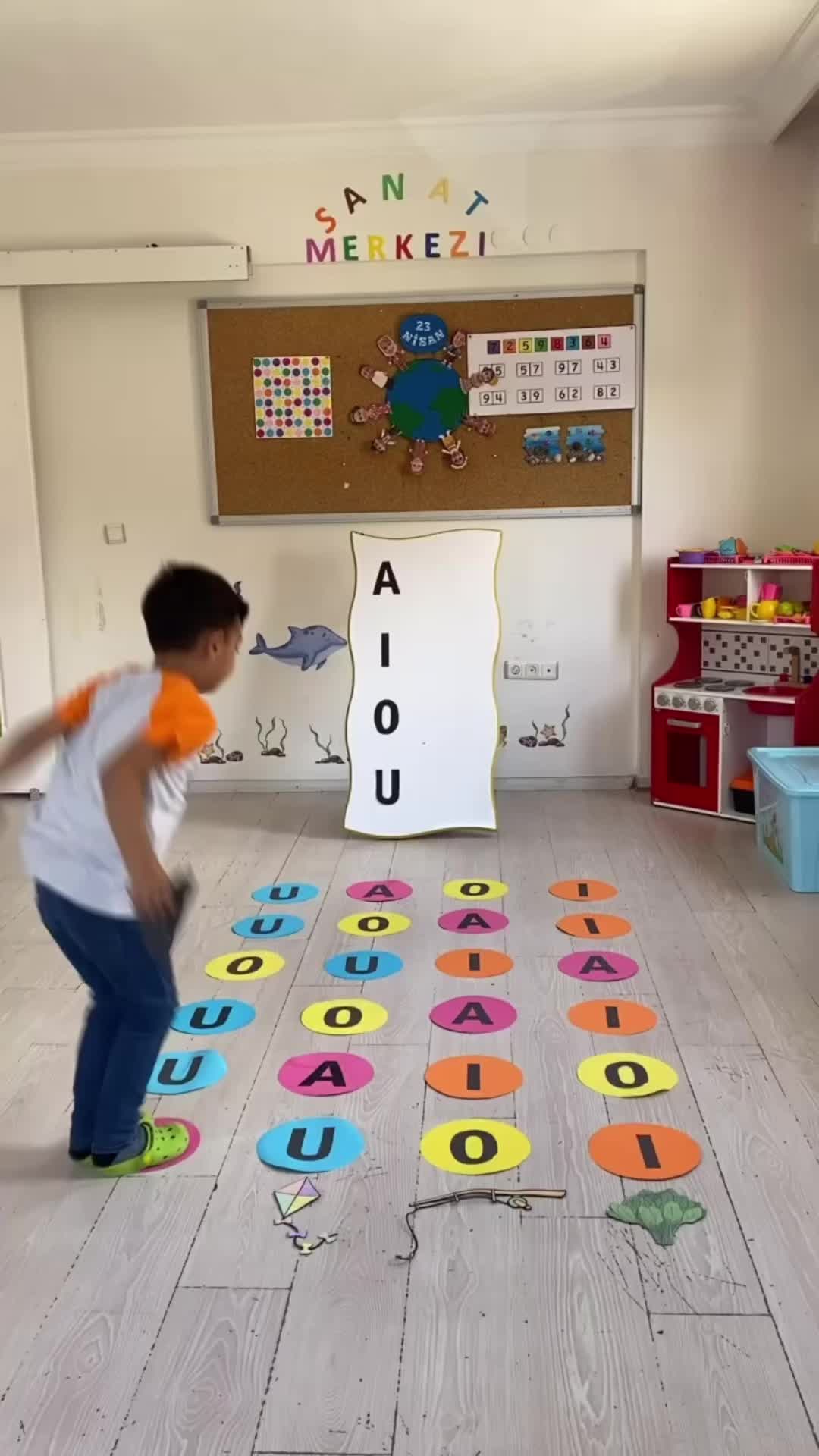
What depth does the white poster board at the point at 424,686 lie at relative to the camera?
384 centimetres

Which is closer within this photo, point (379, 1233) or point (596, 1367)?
point (596, 1367)

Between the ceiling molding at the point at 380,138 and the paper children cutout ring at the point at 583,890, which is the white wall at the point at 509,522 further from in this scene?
the paper children cutout ring at the point at 583,890

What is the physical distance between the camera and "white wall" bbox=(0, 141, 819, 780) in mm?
4047

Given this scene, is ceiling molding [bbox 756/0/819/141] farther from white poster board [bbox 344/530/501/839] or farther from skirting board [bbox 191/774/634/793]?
skirting board [bbox 191/774/634/793]

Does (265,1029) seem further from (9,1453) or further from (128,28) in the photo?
(128,28)

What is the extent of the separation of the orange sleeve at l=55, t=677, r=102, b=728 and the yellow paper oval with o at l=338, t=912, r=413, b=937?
1.41m

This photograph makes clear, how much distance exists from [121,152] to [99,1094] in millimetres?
3449

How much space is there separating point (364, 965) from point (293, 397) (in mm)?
2315

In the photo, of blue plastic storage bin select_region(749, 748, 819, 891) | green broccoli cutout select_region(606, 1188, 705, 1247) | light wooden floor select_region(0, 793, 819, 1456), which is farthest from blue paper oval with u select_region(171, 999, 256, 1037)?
blue plastic storage bin select_region(749, 748, 819, 891)

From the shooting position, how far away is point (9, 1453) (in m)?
1.38

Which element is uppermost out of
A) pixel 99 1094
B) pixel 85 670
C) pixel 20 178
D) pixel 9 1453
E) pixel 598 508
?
pixel 20 178

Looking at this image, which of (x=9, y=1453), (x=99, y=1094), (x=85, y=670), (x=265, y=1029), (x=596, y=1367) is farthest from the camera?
(x=85, y=670)

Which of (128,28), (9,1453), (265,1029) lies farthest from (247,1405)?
(128,28)

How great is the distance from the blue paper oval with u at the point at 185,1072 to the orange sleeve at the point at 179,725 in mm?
886
